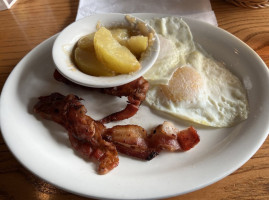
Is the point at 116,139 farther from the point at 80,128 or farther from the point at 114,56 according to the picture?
the point at 114,56

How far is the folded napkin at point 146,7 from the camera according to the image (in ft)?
7.33

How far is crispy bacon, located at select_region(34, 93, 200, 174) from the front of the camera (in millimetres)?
1271

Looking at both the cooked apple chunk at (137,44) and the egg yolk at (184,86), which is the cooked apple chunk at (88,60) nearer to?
the cooked apple chunk at (137,44)

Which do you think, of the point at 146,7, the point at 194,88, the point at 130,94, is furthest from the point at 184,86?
the point at 146,7

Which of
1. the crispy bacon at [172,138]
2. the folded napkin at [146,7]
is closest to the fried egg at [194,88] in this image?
the crispy bacon at [172,138]

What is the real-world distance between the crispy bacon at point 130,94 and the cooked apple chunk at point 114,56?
10cm

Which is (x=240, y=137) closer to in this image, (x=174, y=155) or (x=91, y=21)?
(x=174, y=155)

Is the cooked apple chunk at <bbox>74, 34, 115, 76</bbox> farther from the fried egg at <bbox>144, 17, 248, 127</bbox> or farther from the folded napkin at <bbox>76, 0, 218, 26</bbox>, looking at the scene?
the folded napkin at <bbox>76, 0, 218, 26</bbox>

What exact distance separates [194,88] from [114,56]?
50cm

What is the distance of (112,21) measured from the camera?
1.72 m

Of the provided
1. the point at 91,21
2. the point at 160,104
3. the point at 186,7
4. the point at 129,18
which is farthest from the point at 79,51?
the point at 186,7

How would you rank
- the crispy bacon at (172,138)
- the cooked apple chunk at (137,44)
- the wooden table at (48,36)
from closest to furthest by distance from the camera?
the wooden table at (48,36), the crispy bacon at (172,138), the cooked apple chunk at (137,44)

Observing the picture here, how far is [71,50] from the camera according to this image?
1.58 m

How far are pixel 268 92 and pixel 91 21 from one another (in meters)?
1.13
